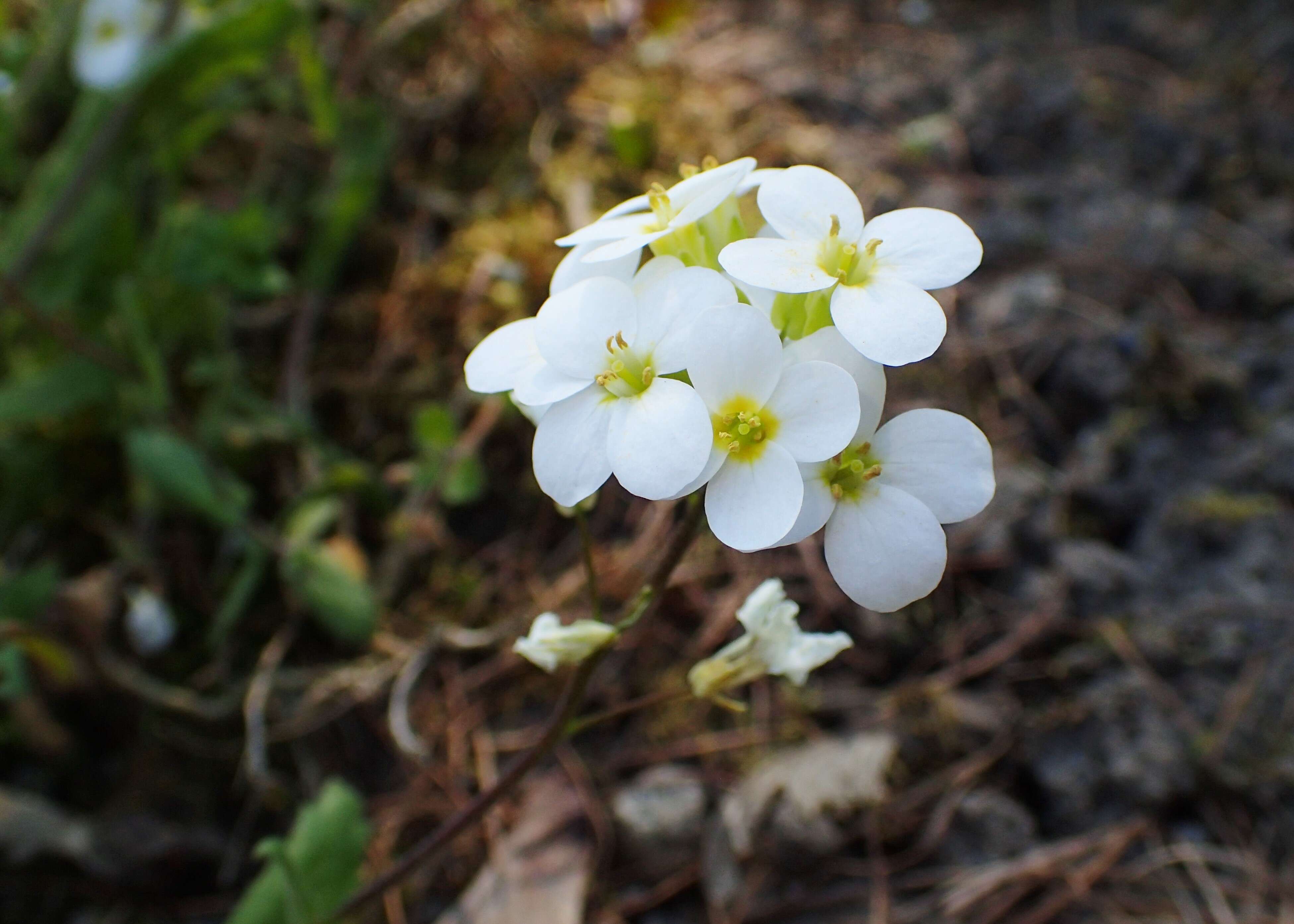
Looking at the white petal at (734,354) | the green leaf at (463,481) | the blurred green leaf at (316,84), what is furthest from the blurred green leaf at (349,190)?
the white petal at (734,354)

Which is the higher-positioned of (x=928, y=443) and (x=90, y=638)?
(x=928, y=443)

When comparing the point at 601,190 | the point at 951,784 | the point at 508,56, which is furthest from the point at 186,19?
the point at 951,784

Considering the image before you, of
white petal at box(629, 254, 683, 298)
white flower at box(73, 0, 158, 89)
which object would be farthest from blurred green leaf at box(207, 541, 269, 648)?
white petal at box(629, 254, 683, 298)

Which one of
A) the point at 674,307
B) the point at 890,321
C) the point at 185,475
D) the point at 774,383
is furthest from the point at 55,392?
the point at 890,321

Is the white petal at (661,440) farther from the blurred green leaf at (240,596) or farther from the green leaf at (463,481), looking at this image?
the blurred green leaf at (240,596)

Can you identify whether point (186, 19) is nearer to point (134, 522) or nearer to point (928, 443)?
point (134, 522)
